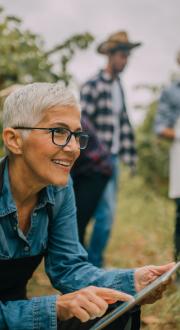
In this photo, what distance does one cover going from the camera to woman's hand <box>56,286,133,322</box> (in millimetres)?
1876

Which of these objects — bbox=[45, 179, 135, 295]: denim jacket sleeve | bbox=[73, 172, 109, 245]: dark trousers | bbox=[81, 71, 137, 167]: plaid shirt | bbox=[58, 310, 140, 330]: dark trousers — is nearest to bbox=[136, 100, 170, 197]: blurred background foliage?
bbox=[81, 71, 137, 167]: plaid shirt

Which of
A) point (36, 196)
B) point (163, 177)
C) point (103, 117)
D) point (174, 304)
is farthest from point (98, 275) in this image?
point (163, 177)

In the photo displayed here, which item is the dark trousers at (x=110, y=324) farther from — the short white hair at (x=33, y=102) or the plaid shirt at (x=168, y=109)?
the plaid shirt at (x=168, y=109)

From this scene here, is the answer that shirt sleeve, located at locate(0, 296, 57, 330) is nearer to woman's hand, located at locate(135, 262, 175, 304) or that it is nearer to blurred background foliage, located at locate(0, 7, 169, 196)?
woman's hand, located at locate(135, 262, 175, 304)

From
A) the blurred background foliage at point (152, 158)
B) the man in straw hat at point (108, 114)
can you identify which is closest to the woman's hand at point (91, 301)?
the man in straw hat at point (108, 114)

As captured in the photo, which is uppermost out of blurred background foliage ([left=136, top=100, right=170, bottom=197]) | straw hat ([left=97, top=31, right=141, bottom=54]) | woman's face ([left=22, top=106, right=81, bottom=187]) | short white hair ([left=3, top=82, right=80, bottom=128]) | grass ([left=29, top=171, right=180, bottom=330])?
straw hat ([left=97, top=31, right=141, bottom=54])

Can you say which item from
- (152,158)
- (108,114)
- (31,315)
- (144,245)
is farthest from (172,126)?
(152,158)

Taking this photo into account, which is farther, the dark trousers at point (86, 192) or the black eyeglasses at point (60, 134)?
the dark trousers at point (86, 192)

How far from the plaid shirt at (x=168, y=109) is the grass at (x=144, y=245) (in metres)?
0.58

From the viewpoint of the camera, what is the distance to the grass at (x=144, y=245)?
318cm

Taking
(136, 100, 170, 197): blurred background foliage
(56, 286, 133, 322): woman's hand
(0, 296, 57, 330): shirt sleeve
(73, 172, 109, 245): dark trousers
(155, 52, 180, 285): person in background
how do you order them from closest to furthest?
1. (56, 286, 133, 322): woman's hand
2. (0, 296, 57, 330): shirt sleeve
3. (73, 172, 109, 245): dark trousers
4. (155, 52, 180, 285): person in background
5. (136, 100, 170, 197): blurred background foliage

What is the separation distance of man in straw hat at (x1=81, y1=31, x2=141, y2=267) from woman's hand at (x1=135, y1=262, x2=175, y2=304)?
2.73 metres

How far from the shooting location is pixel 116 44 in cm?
534

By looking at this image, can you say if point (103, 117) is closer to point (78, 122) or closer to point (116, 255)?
point (116, 255)
